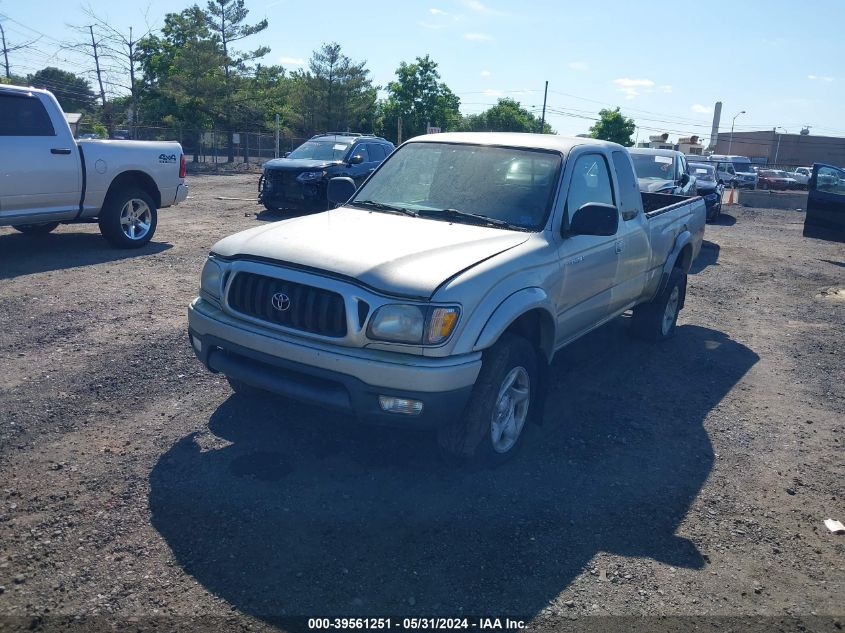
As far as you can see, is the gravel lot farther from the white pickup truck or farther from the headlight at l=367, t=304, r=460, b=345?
the white pickup truck

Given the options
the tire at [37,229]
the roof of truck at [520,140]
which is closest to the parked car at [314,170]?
the tire at [37,229]

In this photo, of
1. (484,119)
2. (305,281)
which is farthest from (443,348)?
(484,119)

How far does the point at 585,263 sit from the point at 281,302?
87.4 inches

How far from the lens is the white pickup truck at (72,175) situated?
865 centimetres

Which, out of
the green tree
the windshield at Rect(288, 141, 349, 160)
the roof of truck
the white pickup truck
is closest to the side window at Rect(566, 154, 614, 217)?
the roof of truck

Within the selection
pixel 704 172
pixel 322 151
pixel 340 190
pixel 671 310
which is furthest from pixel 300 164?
pixel 704 172

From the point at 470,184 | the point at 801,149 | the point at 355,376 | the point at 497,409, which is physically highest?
the point at 801,149

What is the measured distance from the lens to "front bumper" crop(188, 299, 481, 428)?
12.0ft

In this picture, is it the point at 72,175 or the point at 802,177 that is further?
the point at 802,177

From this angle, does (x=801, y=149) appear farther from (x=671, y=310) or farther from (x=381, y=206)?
(x=381, y=206)

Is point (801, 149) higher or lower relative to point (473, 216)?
higher

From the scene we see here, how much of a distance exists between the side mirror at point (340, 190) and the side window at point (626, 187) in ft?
7.09

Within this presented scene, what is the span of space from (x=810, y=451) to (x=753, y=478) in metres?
0.78

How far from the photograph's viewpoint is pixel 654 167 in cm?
1455
